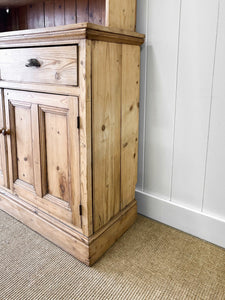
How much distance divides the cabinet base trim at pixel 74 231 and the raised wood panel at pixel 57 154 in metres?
0.17

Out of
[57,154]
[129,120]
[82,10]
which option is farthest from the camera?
[82,10]

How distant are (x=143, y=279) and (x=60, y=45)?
99cm

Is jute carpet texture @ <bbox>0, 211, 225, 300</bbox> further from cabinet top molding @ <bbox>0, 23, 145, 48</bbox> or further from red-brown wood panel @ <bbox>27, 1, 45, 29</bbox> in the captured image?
red-brown wood panel @ <bbox>27, 1, 45, 29</bbox>

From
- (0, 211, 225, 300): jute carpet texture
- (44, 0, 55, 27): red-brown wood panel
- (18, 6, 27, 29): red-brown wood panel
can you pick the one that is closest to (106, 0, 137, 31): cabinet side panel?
(44, 0, 55, 27): red-brown wood panel

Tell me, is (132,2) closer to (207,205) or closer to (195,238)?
(207,205)

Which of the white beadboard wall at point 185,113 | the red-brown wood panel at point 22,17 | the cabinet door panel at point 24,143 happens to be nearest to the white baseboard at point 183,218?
the white beadboard wall at point 185,113

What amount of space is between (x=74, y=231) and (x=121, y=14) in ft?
3.21

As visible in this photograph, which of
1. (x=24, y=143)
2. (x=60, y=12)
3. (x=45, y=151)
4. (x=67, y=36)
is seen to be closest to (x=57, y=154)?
(x=45, y=151)

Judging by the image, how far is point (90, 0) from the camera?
1.46 metres

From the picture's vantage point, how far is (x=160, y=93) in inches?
55.1

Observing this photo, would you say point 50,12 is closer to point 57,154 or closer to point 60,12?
point 60,12

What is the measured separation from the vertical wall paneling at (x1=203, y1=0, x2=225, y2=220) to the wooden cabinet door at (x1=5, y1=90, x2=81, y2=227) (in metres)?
0.61

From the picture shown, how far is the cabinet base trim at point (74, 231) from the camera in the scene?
4.04 feet

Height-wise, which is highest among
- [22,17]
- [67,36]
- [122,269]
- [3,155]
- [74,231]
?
[22,17]
